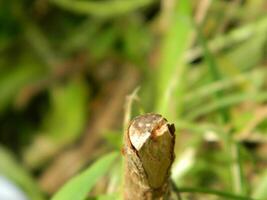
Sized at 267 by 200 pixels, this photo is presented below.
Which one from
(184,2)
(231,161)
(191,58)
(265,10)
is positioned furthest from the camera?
(265,10)

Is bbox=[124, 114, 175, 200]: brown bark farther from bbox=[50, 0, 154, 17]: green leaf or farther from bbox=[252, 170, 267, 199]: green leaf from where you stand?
bbox=[50, 0, 154, 17]: green leaf

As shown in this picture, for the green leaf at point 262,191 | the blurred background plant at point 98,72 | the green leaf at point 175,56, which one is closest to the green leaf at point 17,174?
the blurred background plant at point 98,72

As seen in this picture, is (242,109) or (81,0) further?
(81,0)

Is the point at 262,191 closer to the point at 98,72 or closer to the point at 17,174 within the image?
the point at 17,174

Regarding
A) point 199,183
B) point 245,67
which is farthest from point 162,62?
point 199,183

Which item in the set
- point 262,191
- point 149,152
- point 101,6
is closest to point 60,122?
point 101,6

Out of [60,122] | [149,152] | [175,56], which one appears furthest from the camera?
[60,122]

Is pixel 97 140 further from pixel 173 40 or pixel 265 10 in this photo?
pixel 265 10

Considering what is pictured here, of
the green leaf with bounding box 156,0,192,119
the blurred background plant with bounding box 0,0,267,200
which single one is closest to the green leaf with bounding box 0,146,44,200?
the blurred background plant with bounding box 0,0,267,200
